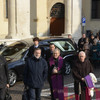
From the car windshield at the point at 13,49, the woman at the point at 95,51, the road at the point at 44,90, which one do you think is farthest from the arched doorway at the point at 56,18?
the road at the point at 44,90

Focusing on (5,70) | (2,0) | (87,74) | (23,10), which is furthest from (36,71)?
(2,0)

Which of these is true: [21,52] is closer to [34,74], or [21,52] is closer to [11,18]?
[34,74]

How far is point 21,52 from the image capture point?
1034 centimetres

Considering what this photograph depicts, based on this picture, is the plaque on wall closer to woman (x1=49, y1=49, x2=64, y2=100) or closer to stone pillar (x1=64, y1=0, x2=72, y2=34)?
stone pillar (x1=64, y1=0, x2=72, y2=34)

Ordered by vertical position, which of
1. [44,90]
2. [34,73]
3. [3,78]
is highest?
[34,73]

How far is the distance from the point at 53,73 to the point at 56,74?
98 millimetres

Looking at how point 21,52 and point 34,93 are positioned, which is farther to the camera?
point 21,52

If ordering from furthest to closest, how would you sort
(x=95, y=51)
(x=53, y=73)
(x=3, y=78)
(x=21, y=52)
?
(x=95, y=51) → (x=21, y=52) → (x=53, y=73) → (x=3, y=78)

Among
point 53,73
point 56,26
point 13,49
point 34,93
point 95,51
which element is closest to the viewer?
point 34,93

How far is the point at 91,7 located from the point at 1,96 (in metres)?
24.1

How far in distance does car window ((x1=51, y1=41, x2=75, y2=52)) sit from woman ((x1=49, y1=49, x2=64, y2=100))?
4.43 meters

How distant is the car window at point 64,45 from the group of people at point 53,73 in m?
4.47

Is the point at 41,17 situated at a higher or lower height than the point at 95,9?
lower

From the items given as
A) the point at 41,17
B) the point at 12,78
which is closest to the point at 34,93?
the point at 12,78
